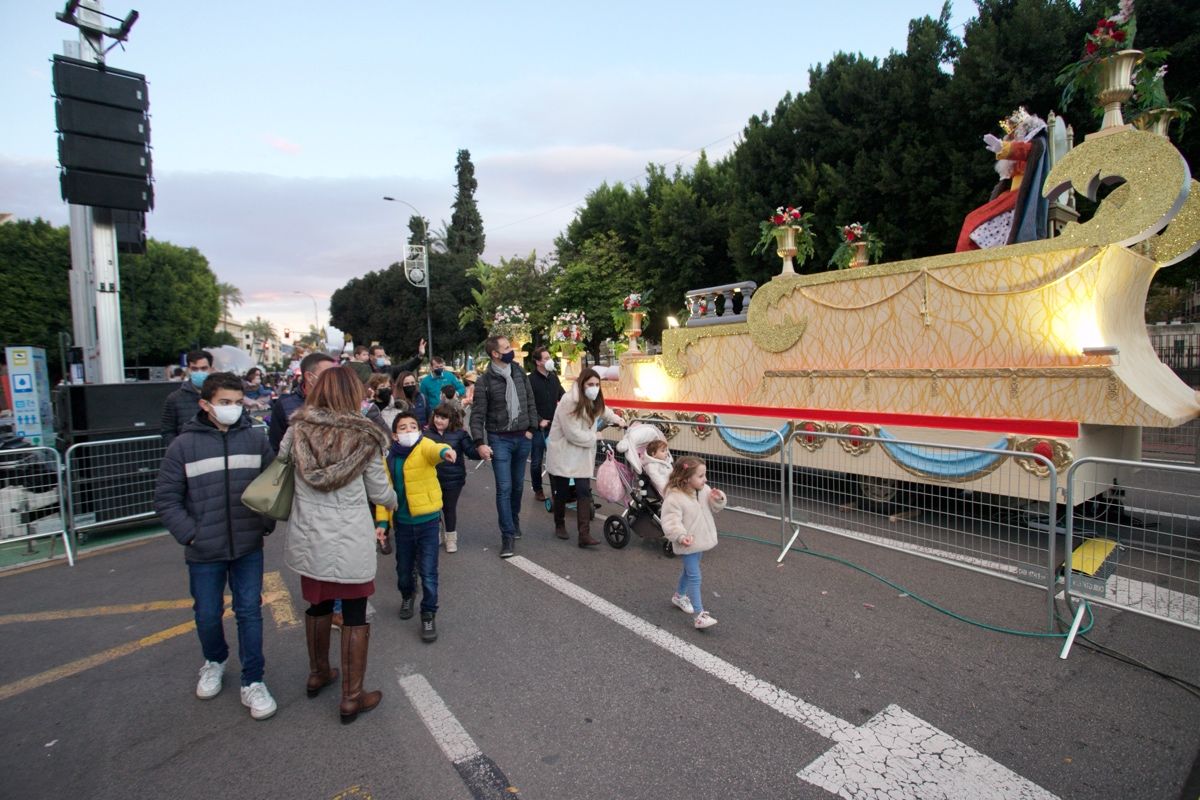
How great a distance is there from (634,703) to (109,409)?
6.66 m

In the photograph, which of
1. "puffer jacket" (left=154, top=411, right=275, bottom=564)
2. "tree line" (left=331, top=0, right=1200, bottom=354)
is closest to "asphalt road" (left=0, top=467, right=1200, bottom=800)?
"puffer jacket" (left=154, top=411, right=275, bottom=564)

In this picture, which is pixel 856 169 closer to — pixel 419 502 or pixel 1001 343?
pixel 1001 343

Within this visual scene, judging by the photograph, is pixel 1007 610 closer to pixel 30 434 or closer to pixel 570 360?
pixel 570 360

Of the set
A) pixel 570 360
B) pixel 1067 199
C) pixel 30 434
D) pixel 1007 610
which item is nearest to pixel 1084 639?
pixel 1007 610

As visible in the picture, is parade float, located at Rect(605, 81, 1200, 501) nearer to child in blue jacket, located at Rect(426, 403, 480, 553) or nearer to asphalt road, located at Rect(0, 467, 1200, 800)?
asphalt road, located at Rect(0, 467, 1200, 800)

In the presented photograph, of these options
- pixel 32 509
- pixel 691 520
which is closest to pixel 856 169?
pixel 691 520

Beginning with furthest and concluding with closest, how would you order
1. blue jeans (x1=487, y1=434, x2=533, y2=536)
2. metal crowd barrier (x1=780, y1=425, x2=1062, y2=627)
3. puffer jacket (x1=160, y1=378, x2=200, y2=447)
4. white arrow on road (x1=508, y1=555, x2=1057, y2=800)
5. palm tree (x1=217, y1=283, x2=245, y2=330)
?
1. palm tree (x1=217, y1=283, x2=245, y2=330)
2. blue jeans (x1=487, y1=434, x2=533, y2=536)
3. puffer jacket (x1=160, y1=378, x2=200, y2=447)
4. metal crowd barrier (x1=780, y1=425, x2=1062, y2=627)
5. white arrow on road (x1=508, y1=555, x2=1057, y2=800)

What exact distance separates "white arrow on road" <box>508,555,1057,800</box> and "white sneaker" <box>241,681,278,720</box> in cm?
233

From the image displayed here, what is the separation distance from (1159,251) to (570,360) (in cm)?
1076

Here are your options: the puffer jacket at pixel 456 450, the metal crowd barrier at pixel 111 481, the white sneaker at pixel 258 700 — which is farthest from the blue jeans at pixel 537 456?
the white sneaker at pixel 258 700

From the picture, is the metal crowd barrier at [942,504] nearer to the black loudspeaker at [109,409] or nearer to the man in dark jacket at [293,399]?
the man in dark jacket at [293,399]

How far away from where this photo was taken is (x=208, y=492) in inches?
118

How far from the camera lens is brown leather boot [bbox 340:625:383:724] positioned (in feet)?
9.59

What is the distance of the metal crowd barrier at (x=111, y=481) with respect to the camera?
6129mm
